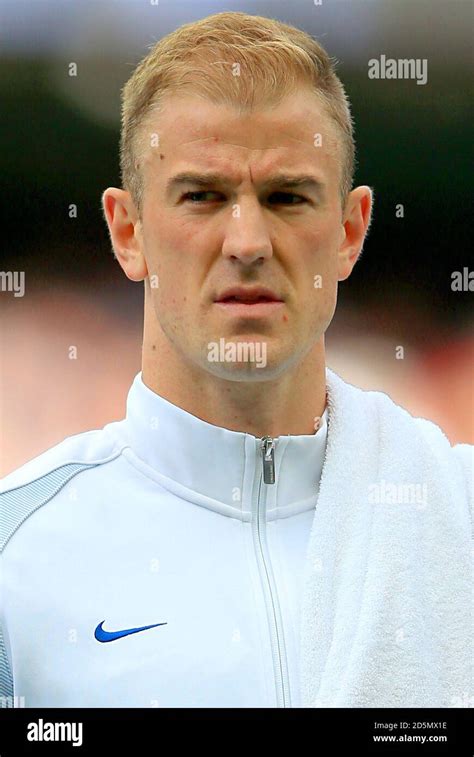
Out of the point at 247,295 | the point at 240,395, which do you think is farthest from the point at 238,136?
the point at 240,395

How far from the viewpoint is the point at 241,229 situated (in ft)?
4.38

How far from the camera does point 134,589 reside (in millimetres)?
1366

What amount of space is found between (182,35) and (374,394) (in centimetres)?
63

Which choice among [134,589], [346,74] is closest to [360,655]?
[134,589]

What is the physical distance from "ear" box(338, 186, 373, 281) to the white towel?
215 millimetres

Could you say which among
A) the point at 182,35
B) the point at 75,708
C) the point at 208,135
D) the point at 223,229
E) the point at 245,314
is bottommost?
the point at 75,708

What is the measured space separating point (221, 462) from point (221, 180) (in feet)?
1.33

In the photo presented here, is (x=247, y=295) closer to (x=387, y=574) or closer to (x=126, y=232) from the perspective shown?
(x=126, y=232)

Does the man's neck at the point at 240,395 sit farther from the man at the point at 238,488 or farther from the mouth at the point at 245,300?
the mouth at the point at 245,300

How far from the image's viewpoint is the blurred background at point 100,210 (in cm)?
176

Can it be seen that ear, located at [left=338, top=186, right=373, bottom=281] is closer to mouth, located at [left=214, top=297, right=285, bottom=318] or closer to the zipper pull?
mouth, located at [left=214, top=297, right=285, bottom=318]

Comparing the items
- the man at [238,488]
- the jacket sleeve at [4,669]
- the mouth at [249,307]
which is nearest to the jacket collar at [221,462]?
the man at [238,488]

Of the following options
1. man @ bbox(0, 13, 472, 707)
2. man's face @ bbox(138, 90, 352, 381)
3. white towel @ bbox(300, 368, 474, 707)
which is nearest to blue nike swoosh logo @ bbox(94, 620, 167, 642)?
man @ bbox(0, 13, 472, 707)

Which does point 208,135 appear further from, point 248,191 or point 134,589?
point 134,589
